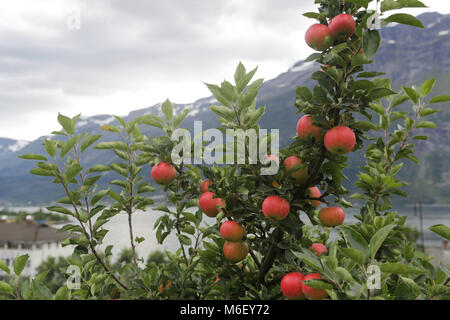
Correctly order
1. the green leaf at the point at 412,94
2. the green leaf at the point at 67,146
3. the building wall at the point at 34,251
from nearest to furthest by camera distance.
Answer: the green leaf at the point at 67,146, the green leaf at the point at 412,94, the building wall at the point at 34,251

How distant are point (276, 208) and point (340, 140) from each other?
0.42 meters

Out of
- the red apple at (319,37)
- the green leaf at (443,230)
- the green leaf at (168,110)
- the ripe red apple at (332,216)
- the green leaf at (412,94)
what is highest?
the red apple at (319,37)

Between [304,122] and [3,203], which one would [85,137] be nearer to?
[304,122]

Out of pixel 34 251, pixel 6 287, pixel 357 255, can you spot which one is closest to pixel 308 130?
pixel 357 255

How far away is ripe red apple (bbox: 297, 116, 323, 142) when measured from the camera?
5.25ft

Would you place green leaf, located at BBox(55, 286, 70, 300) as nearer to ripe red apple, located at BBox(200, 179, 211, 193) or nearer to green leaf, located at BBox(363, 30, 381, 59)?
ripe red apple, located at BBox(200, 179, 211, 193)

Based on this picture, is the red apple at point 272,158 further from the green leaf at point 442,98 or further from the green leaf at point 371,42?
the green leaf at point 442,98

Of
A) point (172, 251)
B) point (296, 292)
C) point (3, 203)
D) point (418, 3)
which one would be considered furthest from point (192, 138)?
point (3, 203)

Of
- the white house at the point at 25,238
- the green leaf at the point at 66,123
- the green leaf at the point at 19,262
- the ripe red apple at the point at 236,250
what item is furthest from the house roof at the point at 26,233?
the ripe red apple at the point at 236,250

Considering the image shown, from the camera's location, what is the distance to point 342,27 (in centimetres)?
146

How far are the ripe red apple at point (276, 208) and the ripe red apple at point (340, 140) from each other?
0.33 m

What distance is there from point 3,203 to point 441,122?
220 meters

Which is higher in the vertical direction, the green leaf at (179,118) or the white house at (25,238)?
the green leaf at (179,118)

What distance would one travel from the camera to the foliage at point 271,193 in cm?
133
